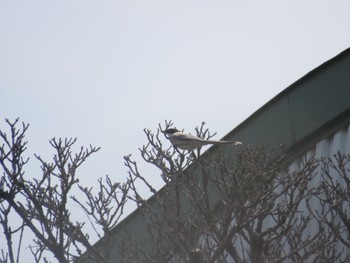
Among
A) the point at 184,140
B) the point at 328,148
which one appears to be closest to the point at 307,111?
the point at 328,148

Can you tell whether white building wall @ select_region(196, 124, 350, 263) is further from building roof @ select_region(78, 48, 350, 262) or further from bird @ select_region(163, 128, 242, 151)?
bird @ select_region(163, 128, 242, 151)

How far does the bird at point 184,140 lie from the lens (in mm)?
9239

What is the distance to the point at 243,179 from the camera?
7223 mm

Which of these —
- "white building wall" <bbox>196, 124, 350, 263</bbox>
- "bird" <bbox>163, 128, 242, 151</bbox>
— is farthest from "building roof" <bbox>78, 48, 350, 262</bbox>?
"bird" <bbox>163, 128, 242, 151</bbox>

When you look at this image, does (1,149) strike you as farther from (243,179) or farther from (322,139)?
(322,139)

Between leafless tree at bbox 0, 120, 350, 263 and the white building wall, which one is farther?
the white building wall

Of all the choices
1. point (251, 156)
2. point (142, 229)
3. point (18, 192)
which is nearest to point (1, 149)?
point (18, 192)

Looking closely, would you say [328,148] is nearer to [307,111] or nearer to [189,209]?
[307,111]

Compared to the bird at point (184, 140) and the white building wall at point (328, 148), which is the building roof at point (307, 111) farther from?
the bird at point (184, 140)

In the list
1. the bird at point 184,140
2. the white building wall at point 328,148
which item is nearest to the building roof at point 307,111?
the white building wall at point 328,148

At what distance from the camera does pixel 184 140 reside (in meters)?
9.95

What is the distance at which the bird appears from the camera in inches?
364

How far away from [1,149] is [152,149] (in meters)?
1.92

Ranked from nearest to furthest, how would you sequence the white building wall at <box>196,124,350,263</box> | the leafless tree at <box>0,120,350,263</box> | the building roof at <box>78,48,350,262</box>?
the leafless tree at <box>0,120,350,263</box> < the white building wall at <box>196,124,350,263</box> < the building roof at <box>78,48,350,262</box>
